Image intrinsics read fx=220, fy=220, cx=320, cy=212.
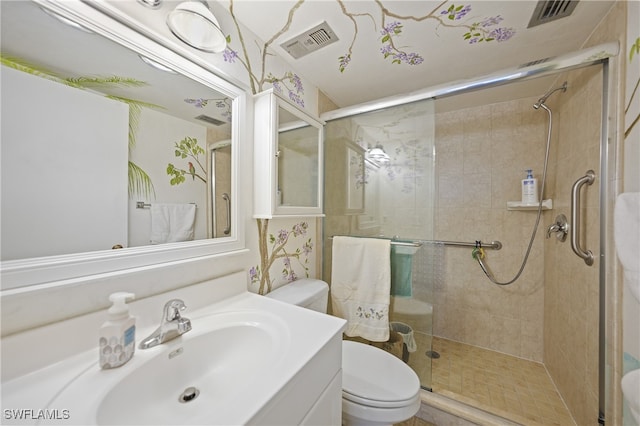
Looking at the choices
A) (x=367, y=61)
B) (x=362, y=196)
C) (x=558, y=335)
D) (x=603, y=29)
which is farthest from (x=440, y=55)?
(x=558, y=335)

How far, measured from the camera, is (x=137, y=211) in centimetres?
70

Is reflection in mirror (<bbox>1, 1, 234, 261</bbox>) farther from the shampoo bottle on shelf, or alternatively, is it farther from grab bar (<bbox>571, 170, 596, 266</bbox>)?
the shampoo bottle on shelf

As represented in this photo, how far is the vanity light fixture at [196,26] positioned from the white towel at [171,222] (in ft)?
2.01

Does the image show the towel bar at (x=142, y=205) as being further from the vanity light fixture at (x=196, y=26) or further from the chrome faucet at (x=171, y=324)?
the vanity light fixture at (x=196, y=26)

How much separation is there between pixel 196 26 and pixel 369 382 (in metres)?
1.62

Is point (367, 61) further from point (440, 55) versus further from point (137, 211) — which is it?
point (137, 211)

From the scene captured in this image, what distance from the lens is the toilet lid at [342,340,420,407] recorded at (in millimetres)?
896

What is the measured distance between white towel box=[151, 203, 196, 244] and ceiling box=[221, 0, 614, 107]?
89cm

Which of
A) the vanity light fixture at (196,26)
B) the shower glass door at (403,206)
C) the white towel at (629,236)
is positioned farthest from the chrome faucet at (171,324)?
the white towel at (629,236)

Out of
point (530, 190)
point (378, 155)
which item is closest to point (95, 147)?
point (378, 155)

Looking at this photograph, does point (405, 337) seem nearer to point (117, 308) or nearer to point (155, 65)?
point (117, 308)

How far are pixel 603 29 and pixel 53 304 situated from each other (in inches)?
88.5

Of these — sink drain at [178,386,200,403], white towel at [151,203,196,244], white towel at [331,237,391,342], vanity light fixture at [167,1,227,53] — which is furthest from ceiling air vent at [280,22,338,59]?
sink drain at [178,386,200,403]

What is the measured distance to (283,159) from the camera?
3.76 feet
